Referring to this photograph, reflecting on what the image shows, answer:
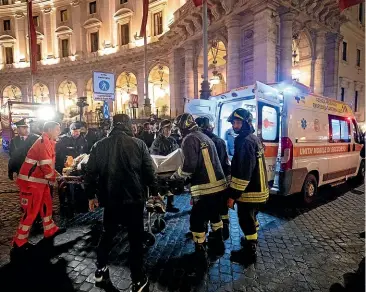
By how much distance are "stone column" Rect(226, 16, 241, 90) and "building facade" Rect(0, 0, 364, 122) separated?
0.06m

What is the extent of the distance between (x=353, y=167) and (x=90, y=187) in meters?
7.98

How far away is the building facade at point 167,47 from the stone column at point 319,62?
2.6 inches

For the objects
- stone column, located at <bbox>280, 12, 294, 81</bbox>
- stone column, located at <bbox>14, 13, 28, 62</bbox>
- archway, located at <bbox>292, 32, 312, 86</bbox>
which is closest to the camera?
stone column, located at <bbox>280, 12, 294, 81</bbox>

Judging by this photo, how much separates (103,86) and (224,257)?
7161 mm

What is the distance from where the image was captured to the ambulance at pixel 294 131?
531cm

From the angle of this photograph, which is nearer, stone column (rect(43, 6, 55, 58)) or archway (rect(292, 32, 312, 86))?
archway (rect(292, 32, 312, 86))

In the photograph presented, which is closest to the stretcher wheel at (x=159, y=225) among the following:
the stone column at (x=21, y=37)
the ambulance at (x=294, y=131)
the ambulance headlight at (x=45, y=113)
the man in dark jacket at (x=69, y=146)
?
the ambulance at (x=294, y=131)

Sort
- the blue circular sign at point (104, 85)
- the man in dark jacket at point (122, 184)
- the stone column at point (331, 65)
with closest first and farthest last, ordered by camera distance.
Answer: the man in dark jacket at point (122, 184), the blue circular sign at point (104, 85), the stone column at point (331, 65)

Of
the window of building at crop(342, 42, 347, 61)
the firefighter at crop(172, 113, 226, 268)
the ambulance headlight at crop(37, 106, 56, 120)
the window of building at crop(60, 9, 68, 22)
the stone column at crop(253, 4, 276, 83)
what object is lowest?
the firefighter at crop(172, 113, 226, 268)

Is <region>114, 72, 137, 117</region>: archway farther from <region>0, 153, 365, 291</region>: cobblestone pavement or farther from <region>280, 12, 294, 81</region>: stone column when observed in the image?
<region>0, 153, 365, 291</region>: cobblestone pavement

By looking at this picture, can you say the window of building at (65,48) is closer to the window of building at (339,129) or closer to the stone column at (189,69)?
the stone column at (189,69)

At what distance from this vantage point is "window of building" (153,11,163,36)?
2430cm

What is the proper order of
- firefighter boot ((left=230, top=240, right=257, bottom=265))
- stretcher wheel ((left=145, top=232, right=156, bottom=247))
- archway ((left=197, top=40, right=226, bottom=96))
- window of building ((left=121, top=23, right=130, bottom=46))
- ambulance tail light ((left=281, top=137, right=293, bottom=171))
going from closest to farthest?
firefighter boot ((left=230, top=240, right=257, bottom=265)), stretcher wheel ((left=145, top=232, right=156, bottom=247)), ambulance tail light ((left=281, top=137, right=293, bottom=171)), archway ((left=197, top=40, right=226, bottom=96)), window of building ((left=121, top=23, right=130, bottom=46))

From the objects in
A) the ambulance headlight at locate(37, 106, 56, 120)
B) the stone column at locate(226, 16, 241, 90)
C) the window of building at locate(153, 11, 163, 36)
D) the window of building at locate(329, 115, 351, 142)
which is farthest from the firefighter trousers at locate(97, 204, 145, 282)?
the window of building at locate(153, 11, 163, 36)
